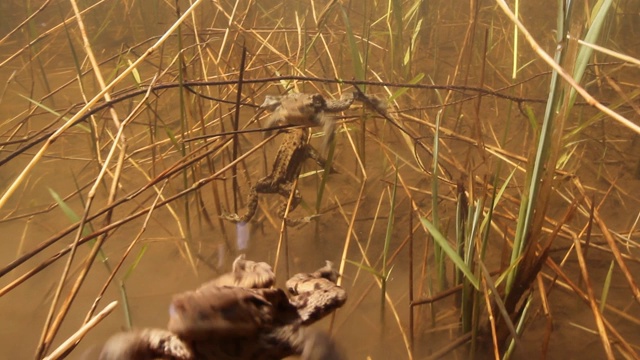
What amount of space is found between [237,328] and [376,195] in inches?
62.8

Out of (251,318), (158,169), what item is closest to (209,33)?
(158,169)

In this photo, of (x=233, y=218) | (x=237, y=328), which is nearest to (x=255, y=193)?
(x=233, y=218)

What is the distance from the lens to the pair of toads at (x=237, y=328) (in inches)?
39.5

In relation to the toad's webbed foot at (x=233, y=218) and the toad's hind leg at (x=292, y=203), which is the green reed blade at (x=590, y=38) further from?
the toad's webbed foot at (x=233, y=218)

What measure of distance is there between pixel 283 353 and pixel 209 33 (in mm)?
2591

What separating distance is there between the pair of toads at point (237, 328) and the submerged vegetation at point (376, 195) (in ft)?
0.61

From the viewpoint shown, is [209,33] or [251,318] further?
[209,33]

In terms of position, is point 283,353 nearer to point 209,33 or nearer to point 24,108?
point 209,33

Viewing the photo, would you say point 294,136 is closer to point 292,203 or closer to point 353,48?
point 292,203

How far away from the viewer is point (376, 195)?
254 cm

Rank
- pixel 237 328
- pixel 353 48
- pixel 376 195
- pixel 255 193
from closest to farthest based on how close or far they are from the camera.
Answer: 1. pixel 237 328
2. pixel 353 48
3. pixel 255 193
4. pixel 376 195

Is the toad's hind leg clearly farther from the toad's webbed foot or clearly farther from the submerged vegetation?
the toad's webbed foot

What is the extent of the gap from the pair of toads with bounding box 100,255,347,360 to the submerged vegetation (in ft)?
0.61

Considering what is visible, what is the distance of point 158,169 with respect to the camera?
2697 mm
